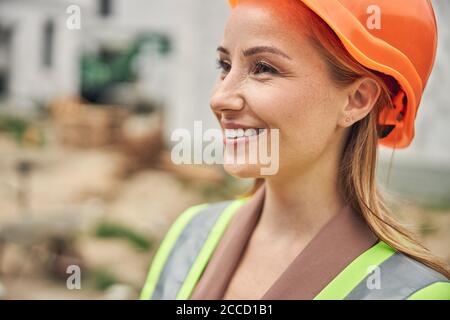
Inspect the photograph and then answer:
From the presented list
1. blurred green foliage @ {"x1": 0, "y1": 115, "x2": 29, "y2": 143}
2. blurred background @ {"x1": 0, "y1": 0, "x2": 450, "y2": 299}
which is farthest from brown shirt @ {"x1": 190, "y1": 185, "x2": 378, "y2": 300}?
blurred green foliage @ {"x1": 0, "y1": 115, "x2": 29, "y2": 143}

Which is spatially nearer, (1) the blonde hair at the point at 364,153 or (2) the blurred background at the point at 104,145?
(1) the blonde hair at the point at 364,153

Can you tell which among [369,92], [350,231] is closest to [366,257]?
[350,231]

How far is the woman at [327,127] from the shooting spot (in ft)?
4.43

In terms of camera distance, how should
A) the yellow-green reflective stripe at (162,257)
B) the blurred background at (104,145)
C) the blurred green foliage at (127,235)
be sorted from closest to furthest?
the yellow-green reflective stripe at (162,257) < the blurred background at (104,145) < the blurred green foliage at (127,235)

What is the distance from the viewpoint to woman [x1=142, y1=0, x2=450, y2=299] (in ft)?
4.43

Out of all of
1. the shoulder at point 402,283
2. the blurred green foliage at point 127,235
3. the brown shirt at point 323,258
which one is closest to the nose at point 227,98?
the brown shirt at point 323,258

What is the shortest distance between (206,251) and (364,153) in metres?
0.47

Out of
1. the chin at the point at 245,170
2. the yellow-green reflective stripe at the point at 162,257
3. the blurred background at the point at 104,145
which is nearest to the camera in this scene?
the chin at the point at 245,170

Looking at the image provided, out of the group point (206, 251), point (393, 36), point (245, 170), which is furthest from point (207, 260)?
point (393, 36)

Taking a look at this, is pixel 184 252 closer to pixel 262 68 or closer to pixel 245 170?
pixel 245 170

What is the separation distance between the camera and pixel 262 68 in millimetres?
1396

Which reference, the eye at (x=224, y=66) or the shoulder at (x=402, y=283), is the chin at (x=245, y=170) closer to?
the eye at (x=224, y=66)

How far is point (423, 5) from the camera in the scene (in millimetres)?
1368

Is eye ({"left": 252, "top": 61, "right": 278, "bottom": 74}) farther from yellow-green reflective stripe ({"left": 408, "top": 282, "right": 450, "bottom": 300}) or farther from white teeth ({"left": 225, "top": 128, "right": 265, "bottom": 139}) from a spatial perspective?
yellow-green reflective stripe ({"left": 408, "top": 282, "right": 450, "bottom": 300})
